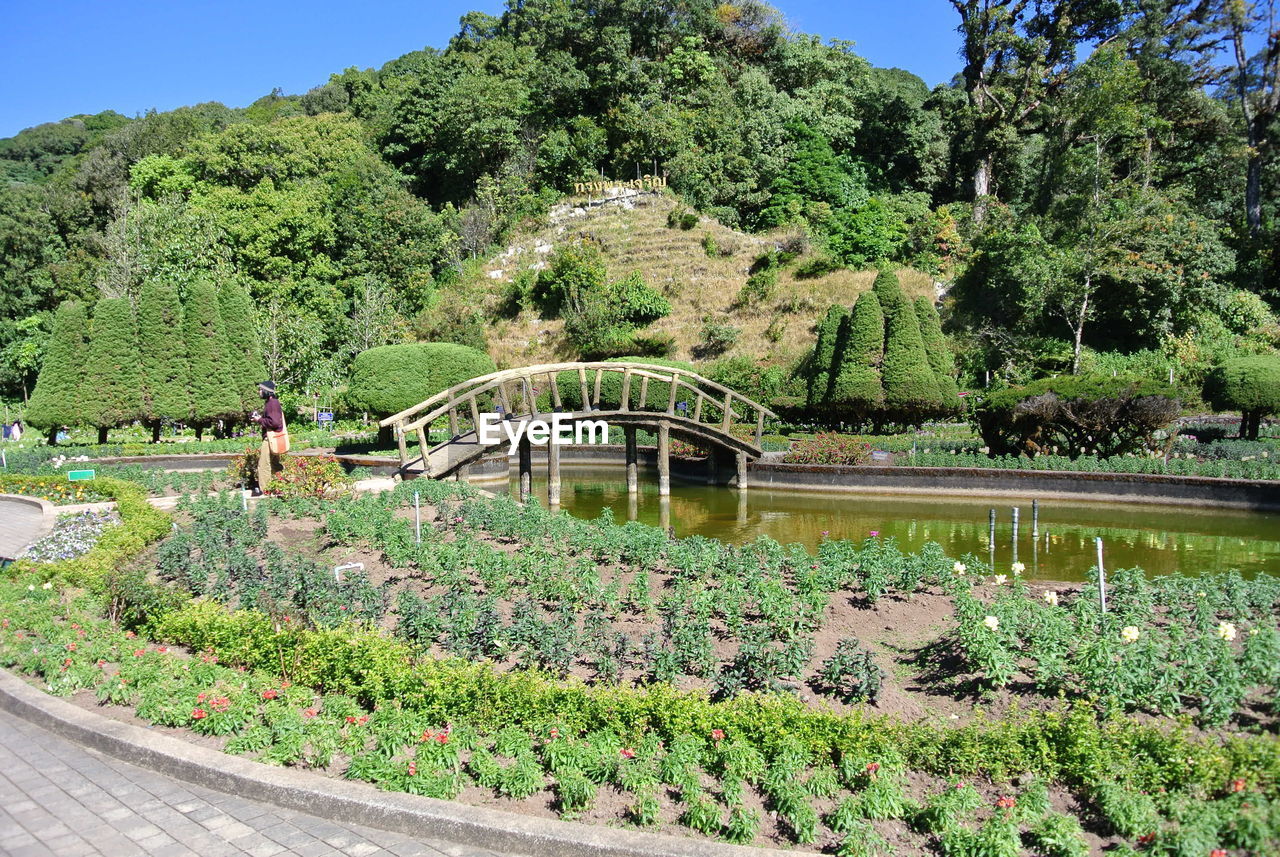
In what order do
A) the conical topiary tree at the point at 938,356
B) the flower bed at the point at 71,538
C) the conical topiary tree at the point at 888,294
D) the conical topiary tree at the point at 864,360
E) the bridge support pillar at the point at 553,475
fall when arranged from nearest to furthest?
the flower bed at the point at 71,538
the bridge support pillar at the point at 553,475
the conical topiary tree at the point at 864,360
the conical topiary tree at the point at 888,294
the conical topiary tree at the point at 938,356

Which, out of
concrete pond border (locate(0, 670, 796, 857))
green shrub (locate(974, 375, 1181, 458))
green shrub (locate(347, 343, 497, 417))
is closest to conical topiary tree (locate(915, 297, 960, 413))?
green shrub (locate(974, 375, 1181, 458))

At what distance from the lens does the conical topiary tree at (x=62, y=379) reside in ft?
80.3

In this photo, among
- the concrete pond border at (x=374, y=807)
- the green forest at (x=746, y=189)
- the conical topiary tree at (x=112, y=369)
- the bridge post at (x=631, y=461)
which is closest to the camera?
the concrete pond border at (x=374, y=807)

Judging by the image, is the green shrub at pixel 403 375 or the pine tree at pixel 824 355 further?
the pine tree at pixel 824 355

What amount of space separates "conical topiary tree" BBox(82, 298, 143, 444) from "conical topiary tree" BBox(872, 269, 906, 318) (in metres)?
21.1

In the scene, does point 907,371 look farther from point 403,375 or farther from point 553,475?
point 403,375

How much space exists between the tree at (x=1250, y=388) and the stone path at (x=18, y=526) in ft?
84.9

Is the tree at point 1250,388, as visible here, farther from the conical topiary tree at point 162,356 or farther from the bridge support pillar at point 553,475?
the conical topiary tree at point 162,356

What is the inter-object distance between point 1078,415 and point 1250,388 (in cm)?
585

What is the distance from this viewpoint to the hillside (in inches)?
1471

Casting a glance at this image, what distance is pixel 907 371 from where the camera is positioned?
24422mm

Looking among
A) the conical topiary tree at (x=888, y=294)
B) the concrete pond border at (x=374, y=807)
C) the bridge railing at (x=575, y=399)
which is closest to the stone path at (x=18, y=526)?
the bridge railing at (x=575, y=399)

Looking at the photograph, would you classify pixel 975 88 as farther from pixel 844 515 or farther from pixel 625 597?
pixel 625 597

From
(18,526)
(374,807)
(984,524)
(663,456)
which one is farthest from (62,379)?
(374,807)
